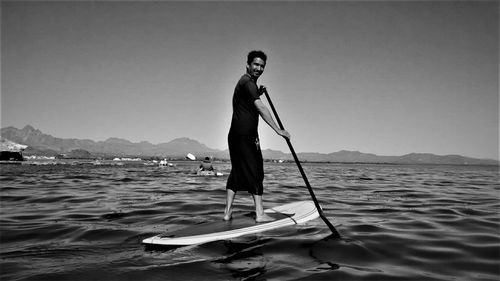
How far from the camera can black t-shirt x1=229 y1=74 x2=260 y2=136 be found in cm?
504

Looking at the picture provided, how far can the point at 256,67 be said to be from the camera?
5191mm

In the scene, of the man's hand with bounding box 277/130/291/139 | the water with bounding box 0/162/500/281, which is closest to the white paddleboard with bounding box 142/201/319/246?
the water with bounding box 0/162/500/281

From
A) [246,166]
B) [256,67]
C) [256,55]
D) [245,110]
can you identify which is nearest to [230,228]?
[246,166]

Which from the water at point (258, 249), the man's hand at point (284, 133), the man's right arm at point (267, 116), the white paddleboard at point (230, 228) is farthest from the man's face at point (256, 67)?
the water at point (258, 249)

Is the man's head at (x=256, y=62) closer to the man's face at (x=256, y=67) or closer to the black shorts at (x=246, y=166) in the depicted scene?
the man's face at (x=256, y=67)

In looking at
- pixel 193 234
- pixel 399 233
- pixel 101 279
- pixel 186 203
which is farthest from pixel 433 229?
pixel 186 203

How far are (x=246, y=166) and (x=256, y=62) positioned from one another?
1801mm

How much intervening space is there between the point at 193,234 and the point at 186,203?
Result: 4.43 meters

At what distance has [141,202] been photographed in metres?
8.80

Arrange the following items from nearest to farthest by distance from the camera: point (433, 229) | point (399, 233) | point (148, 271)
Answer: point (148, 271) → point (399, 233) → point (433, 229)

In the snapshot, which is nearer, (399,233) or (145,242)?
(145,242)

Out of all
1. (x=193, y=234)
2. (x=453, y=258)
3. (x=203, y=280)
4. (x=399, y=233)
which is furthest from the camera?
(x=399, y=233)

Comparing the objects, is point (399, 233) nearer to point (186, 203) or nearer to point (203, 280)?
point (203, 280)

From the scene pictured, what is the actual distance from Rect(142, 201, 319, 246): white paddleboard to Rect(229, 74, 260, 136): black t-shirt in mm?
1523
